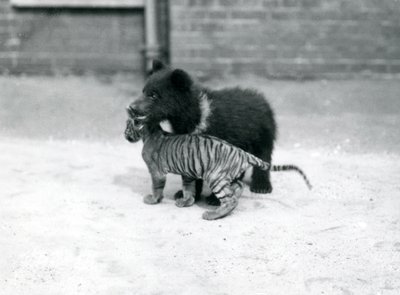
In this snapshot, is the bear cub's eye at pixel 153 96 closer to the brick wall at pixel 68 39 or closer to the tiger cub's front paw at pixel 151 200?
the tiger cub's front paw at pixel 151 200

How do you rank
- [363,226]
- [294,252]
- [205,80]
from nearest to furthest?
[294,252], [363,226], [205,80]

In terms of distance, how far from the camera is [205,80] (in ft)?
27.1

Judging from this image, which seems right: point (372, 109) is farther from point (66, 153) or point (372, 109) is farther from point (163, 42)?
point (66, 153)

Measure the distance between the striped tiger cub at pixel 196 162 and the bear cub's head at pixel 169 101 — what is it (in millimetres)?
117

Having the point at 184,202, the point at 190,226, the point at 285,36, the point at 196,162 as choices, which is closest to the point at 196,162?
the point at 196,162

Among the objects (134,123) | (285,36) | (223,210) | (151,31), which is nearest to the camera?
(223,210)

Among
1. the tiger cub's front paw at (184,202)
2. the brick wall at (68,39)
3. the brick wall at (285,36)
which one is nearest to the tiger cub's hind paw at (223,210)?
the tiger cub's front paw at (184,202)

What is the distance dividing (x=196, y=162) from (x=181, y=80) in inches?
26.8

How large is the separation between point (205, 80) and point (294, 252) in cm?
437

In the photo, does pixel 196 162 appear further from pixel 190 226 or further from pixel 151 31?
pixel 151 31

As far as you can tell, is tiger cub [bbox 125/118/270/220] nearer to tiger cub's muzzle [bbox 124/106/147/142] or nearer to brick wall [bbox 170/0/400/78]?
tiger cub's muzzle [bbox 124/106/147/142]

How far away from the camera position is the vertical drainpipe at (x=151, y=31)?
838cm

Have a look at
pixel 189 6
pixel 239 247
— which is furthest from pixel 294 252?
pixel 189 6

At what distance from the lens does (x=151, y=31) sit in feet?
27.6
